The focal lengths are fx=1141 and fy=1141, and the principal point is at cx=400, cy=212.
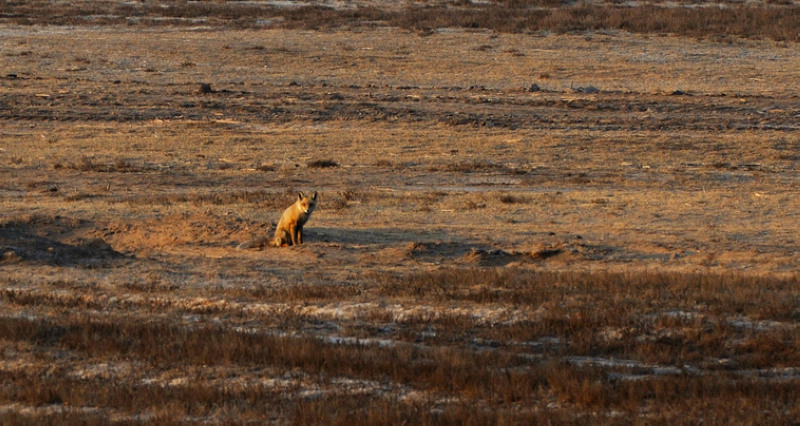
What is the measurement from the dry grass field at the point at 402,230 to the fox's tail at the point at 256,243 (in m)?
0.18

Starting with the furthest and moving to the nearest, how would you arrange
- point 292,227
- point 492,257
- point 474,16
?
1. point 474,16
2. point 292,227
3. point 492,257

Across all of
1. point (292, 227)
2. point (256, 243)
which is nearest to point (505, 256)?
point (292, 227)

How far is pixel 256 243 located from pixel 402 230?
2393mm

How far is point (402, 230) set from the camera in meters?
16.3

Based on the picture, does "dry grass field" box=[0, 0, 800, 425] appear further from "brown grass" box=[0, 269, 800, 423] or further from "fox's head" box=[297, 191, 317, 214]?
"fox's head" box=[297, 191, 317, 214]

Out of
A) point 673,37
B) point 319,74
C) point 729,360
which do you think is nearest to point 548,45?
point 673,37

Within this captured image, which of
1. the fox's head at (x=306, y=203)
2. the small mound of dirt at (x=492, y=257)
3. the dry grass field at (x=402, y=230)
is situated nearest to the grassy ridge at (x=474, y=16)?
the dry grass field at (x=402, y=230)

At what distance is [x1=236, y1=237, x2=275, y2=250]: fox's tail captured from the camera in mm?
14742

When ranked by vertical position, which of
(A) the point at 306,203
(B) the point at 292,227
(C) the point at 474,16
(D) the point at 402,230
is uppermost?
(C) the point at 474,16

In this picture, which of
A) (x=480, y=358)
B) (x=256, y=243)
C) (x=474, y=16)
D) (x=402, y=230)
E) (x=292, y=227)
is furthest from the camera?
(x=474, y=16)

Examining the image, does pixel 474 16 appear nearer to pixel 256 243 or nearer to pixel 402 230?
pixel 402 230

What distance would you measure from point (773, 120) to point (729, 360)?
20431mm

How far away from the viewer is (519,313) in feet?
35.2

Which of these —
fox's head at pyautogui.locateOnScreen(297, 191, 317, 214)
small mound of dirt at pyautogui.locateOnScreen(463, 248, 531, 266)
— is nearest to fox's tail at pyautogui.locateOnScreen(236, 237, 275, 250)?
fox's head at pyautogui.locateOnScreen(297, 191, 317, 214)
